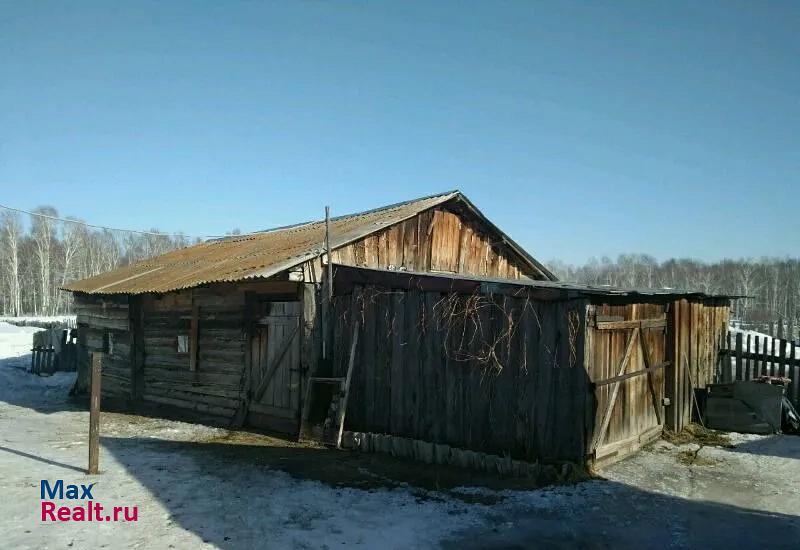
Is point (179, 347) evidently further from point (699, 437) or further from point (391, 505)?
point (699, 437)

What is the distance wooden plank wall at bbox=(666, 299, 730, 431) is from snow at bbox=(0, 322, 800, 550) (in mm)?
1107

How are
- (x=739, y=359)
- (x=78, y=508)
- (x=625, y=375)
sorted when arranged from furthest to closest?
(x=739, y=359)
(x=625, y=375)
(x=78, y=508)

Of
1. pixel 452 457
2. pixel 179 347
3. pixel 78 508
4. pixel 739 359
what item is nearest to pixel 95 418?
pixel 78 508

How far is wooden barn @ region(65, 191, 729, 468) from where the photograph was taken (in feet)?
27.9

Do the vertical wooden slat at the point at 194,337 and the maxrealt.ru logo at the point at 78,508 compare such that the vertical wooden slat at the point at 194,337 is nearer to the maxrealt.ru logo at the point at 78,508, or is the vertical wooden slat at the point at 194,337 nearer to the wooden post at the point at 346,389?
the wooden post at the point at 346,389

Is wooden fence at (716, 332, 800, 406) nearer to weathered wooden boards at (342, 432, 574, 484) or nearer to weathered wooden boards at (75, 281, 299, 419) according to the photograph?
weathered wooden boards at (342, 432, 574, 484)

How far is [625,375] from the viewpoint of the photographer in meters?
9.16

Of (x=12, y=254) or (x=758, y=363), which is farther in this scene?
(x=12, y=254)

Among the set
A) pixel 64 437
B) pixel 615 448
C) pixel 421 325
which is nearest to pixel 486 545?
pixel 615 448

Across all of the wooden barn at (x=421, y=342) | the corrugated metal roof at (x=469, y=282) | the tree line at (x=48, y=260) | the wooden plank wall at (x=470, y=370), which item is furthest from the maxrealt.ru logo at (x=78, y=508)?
the tree line at (x=48, y=260)

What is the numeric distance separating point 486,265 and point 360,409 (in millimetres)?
6888

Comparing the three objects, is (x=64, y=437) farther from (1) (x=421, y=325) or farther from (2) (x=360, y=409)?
(1) (x=421, y=325)

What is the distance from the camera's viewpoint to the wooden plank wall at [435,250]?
1325 cm

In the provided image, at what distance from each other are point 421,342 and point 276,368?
379cm
